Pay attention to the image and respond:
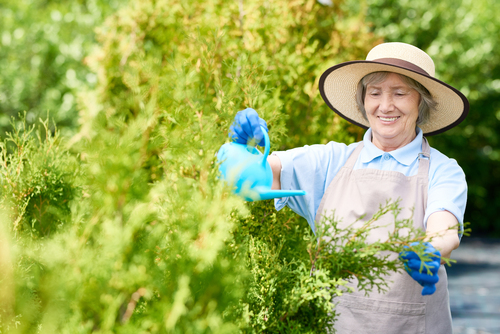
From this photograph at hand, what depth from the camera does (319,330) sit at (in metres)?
1.31

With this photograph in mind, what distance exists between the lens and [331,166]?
78.9 inches

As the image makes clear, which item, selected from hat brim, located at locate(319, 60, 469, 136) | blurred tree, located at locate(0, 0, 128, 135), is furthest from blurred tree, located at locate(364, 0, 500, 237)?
hat brim, located at locate(319, 60, 469, 136)

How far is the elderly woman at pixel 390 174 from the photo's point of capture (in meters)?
1.79

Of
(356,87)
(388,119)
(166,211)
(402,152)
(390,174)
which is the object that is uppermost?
(356,87)

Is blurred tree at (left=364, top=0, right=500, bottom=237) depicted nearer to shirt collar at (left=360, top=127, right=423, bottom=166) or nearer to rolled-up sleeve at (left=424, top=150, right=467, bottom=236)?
shirt collar at (left=360, top=127, right=423, bottom=166)

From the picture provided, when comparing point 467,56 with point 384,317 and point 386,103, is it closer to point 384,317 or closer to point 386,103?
point 386,103

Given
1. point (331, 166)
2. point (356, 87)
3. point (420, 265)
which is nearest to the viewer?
point (420, 265)

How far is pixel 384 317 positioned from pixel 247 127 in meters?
0.95

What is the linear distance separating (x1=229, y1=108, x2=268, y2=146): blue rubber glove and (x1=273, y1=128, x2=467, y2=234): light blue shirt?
334mm

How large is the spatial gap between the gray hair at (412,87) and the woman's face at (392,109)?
18 millimetres

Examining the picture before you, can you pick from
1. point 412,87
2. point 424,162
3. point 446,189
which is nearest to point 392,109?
point 412,87

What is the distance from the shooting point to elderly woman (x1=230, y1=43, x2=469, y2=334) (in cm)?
179

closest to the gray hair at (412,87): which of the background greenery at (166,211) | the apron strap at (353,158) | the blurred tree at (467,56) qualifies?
the apron strap at (353,158)

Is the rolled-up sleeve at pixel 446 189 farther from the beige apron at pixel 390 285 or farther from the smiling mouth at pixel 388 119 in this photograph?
the smiling mouth at pixel 388 119
